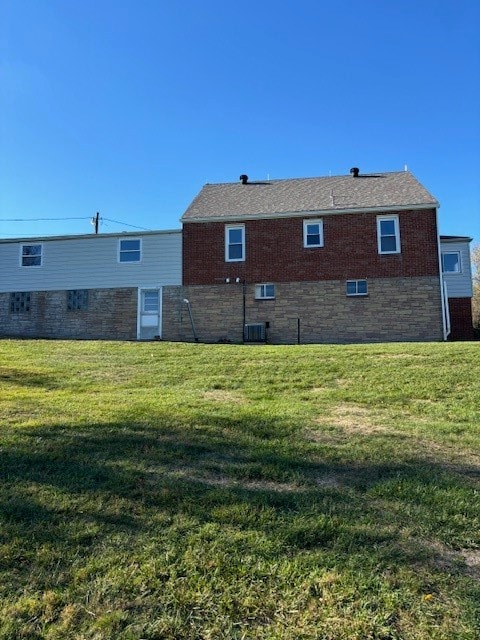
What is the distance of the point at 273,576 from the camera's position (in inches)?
106

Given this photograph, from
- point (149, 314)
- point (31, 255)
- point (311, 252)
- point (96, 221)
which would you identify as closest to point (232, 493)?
point (311, 252)

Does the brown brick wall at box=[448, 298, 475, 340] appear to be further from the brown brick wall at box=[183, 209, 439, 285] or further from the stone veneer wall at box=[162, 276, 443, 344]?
the brown brick wall at box=[183, 209, 439, 285]

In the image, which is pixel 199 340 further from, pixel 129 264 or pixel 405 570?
pixel 405 570

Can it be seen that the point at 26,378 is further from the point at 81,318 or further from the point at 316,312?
the point at 316,312

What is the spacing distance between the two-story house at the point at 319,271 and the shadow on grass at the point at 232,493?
45.0 ft

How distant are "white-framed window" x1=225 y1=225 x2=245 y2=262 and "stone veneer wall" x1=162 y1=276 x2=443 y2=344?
121cm

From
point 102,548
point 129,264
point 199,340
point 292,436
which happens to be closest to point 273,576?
point 102,548

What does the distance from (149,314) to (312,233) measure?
7.34 m

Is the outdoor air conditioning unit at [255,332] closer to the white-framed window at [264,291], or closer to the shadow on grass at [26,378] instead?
the white-framed window at [264,291]

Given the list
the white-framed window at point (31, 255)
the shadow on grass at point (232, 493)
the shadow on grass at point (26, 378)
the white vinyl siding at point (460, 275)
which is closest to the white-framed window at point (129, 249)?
the white-framed window at point (31, 255)

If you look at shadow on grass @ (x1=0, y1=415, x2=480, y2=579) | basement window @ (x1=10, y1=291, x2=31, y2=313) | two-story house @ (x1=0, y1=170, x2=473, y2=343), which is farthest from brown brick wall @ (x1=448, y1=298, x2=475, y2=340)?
basement window @ (x1=10, y1=291, x2=31, y2=313)

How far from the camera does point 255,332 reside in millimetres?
18703

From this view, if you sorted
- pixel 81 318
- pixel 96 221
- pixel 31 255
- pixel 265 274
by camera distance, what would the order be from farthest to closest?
pixel 96 221
pixel 31 255
pixel 81 318
pixel 265 274

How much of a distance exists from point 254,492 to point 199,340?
51.3 feet
